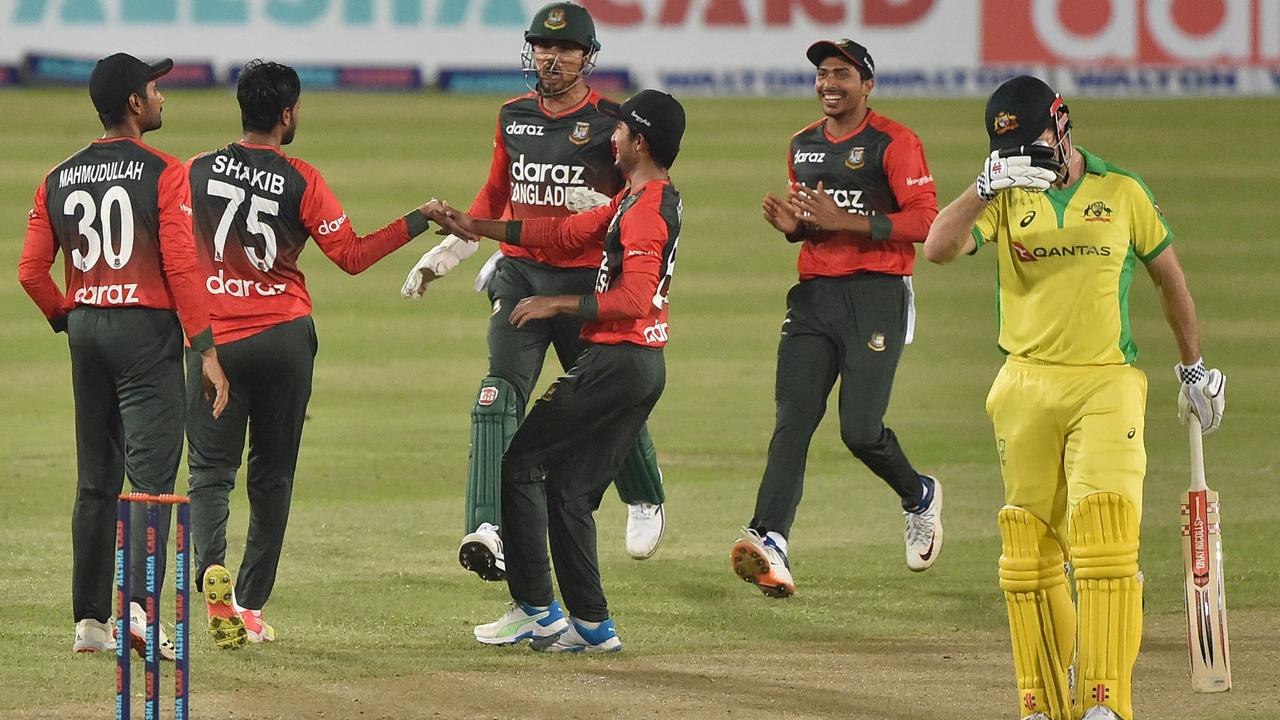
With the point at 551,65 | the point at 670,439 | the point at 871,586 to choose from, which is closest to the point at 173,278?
the point at 551,65

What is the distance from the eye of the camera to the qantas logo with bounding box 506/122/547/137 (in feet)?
22.0

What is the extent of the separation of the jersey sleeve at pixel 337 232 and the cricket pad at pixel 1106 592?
7.52 ft

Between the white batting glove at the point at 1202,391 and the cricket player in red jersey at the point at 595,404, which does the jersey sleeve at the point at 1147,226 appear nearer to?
the white batting glove at the point at 1202,391

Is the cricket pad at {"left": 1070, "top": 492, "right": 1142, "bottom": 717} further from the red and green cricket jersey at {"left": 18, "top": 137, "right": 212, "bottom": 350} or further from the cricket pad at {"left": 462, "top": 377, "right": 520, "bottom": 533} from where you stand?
the red and green cricket jersey at {"left": 18, "top": 137, "right": 212, "bottom": 350}

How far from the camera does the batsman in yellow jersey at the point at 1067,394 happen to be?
15.0 feet

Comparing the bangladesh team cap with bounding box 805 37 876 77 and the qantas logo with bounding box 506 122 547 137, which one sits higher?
the bangladesh team cap with bounding box 805 37 876 77

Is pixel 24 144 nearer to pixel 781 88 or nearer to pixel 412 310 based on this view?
pixel 412 310

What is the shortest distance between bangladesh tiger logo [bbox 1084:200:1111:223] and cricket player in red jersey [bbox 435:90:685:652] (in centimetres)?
138

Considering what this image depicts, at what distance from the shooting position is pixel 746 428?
11.4m

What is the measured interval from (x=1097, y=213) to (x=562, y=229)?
6.34 feet

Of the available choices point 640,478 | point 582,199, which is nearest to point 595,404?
point 582,199

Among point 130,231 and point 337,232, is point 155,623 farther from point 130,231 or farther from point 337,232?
point 337,232

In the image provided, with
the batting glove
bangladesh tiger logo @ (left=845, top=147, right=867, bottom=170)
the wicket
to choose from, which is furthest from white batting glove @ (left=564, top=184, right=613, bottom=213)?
the wicket

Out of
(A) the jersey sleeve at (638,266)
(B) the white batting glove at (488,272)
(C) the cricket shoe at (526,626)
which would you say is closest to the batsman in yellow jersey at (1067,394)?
(A) the jersey sleeve at (638,266)
